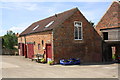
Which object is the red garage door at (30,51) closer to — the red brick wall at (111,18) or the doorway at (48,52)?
the doorway at (48,52)

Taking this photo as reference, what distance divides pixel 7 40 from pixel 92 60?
20561 mm

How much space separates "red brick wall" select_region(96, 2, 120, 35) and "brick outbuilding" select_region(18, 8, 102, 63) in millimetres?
2953

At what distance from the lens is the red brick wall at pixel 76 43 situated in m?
19.7

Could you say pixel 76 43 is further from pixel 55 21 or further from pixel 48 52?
pixel 55 21

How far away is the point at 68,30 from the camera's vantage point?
20.5 m

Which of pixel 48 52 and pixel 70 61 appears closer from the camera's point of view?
pixel 70 61

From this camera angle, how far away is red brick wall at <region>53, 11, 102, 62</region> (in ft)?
64.7

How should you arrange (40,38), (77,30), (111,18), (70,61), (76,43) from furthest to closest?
(111,18) < (40,38) < (77,30) < (76,43) < (70,61)

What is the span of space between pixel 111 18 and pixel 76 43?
7.65 metres

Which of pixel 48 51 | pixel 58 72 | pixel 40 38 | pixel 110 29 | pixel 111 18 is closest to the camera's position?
pixel 58 72

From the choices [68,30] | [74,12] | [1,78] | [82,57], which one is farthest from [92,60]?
[1,78]

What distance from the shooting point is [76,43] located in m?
21.0

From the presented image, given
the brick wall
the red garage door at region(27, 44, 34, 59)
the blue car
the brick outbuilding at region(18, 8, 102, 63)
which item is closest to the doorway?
the brick outbuilding at region(18, 8, 102, 63)

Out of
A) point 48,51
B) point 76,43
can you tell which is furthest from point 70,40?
point 48,51
